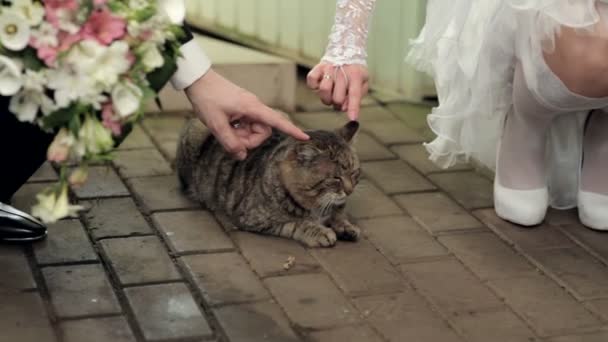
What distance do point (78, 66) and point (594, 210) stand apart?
64.3 inches

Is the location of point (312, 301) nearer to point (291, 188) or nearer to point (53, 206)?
point (291, 188)

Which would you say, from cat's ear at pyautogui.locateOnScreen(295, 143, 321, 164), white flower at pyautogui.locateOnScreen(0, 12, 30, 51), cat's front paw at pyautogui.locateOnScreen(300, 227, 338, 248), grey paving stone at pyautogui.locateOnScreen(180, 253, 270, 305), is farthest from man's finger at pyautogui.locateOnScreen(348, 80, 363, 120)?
white flower at pyautogui.locateOnScreen(0, 12, 30, 51)

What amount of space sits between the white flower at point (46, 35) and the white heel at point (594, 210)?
5.44ft

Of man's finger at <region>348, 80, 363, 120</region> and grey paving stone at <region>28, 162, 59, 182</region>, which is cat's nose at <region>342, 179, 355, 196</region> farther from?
grey paving stone at <region>28, 162, 59, 182</region>

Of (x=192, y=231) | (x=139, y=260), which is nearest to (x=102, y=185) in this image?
(x=192, y=231)

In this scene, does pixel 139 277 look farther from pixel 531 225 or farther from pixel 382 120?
pixel 382 120

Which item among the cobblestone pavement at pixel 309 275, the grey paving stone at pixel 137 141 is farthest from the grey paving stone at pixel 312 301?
the grey paving stone at pixel 137 141

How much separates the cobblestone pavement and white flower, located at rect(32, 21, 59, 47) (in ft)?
2.49

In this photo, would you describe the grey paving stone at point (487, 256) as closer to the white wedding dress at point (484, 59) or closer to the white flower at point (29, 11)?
the white wedding dress at point (484, 59)

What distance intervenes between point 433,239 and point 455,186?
413 millimetres

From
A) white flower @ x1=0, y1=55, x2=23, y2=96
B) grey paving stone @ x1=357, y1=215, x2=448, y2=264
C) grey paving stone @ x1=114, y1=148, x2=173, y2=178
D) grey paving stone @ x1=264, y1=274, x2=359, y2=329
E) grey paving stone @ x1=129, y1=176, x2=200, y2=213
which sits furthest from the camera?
grey paving stone @ x1=114, y1=148, x2=173, y2=178

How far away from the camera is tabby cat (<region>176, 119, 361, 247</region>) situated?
8.98ft

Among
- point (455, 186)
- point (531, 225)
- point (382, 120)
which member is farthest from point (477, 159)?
point (382, 120)

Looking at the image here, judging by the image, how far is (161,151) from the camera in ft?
11.2
